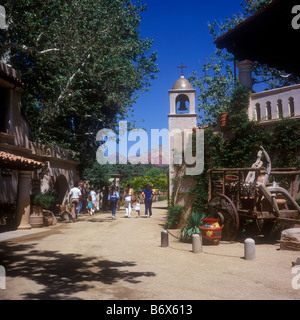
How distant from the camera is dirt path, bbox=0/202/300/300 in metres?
4.69

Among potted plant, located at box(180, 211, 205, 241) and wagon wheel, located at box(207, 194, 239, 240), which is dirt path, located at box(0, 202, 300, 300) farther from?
potted plant, located at box(180, 211, 205, 241)

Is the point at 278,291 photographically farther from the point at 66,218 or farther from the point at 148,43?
the point at 148,43

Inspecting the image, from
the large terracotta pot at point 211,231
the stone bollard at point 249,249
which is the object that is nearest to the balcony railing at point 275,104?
the large terracotta pot at point 211,231

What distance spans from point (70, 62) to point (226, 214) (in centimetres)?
1367

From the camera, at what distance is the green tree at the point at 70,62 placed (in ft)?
51.3

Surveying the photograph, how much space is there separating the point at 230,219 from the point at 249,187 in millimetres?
1127

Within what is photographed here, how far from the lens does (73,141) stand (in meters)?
22.4

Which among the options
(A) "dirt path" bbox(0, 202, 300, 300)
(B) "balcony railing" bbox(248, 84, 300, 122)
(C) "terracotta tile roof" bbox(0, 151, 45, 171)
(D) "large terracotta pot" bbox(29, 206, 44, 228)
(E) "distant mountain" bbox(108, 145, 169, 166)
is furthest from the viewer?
(E) "distant mountain" bbox(108, 145, 169, 166)

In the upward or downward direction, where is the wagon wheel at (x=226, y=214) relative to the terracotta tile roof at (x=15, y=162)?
downward

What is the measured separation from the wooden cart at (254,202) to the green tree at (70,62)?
438 inches

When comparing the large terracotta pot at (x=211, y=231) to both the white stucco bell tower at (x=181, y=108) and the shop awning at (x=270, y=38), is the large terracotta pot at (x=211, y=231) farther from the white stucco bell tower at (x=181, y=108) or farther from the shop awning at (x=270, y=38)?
the white stucco bell tower at (x=181, y=108)

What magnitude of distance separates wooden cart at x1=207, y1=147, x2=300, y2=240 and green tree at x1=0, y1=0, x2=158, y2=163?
11114 millimetres

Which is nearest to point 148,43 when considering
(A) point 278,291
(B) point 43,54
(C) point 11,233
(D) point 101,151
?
(D) point 101,151

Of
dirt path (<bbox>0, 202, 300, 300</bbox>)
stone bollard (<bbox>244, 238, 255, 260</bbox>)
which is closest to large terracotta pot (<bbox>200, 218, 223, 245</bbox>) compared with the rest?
dirt path (<bbox>0, 202, 300, 300</bbox>)
